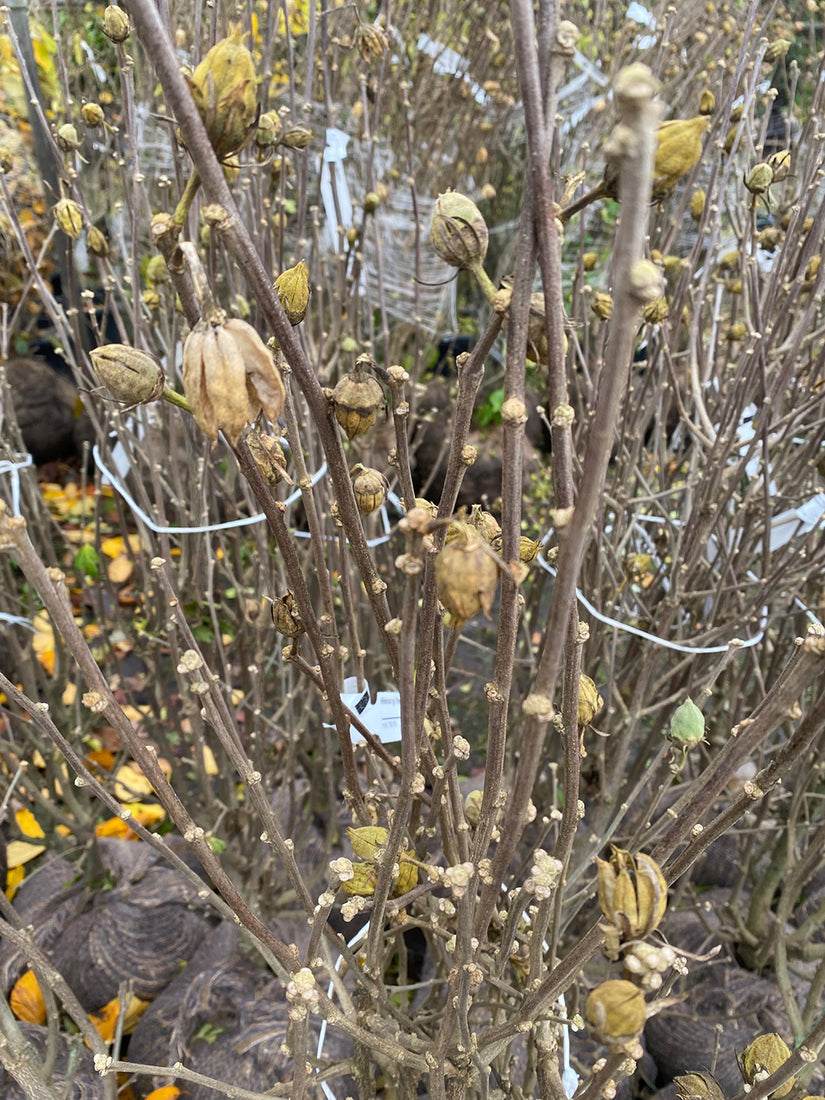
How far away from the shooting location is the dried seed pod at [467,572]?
0.37 meters

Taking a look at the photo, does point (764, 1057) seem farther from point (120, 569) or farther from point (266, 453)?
point (120, 569)

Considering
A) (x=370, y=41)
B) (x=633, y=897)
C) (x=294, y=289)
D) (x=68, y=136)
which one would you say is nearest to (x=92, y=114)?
(x=68, y=136)

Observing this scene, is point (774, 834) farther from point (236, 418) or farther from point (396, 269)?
point (396, 269)

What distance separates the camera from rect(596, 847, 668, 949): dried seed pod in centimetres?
40

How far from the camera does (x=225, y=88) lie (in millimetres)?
374

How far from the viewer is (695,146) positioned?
0.39 metres

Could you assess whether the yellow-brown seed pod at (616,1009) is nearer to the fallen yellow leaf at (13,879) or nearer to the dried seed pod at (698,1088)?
the dried seed pod at (698,1088)

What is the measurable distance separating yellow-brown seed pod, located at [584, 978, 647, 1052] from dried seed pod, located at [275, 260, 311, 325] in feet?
1.34

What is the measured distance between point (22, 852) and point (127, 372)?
1340 mm

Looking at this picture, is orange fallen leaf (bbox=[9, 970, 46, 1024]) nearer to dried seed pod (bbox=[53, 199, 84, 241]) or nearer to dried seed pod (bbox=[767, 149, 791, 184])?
dried seed pod (bbox=[53, 199, 84, 241])

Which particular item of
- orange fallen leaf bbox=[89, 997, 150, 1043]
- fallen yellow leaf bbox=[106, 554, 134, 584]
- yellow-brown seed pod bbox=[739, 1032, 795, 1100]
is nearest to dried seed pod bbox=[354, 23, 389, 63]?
yellow-brown seed pod bbox=[739, 1032, 795, 1100]

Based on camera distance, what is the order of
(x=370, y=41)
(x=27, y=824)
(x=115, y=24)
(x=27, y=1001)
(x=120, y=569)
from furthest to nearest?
(x=120, y=569), (x=27, y=824), (x=27, y=1001), (x=370, y=41), (x=115, y=24)

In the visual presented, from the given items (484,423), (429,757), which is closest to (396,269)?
(484,423)

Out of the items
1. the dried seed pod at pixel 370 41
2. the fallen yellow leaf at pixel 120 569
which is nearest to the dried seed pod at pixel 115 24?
the dried seed pod at pixel 370 41
